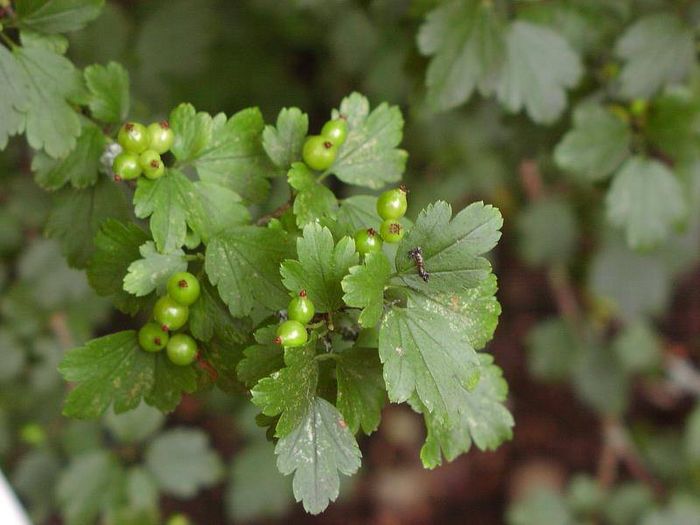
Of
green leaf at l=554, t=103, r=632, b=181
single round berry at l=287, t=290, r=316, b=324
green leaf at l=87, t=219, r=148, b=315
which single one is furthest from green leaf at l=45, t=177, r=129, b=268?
green leaf at l=554, t=103, r=632, b=181

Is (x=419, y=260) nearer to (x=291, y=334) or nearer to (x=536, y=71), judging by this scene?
(x=291, y=334)

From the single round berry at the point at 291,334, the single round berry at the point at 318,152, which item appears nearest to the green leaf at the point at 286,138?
the single round berry at the point at 318,152

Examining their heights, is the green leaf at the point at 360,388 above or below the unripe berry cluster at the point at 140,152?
below

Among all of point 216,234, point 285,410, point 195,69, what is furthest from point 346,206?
point 195,69

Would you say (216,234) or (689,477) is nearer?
(216,234)

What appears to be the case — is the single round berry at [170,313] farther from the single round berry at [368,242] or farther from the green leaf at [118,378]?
the single round berry at [368,242]

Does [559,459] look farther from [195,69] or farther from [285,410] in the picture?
[285,410]
